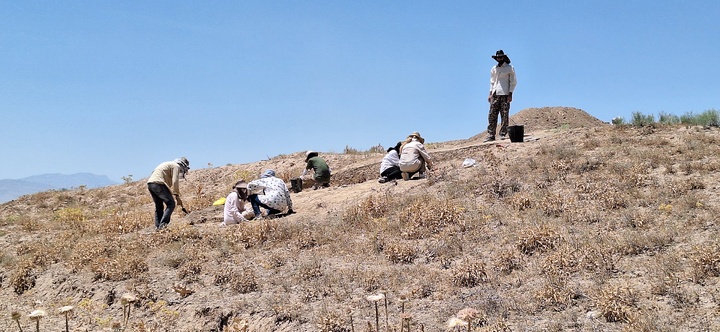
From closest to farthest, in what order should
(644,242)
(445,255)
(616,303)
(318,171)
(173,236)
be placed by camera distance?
(616,303) < (644,242) < (445,255) < (173,236) < (318,171)

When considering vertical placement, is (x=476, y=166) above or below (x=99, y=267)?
above

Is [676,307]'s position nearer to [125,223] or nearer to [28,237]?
[125,223]

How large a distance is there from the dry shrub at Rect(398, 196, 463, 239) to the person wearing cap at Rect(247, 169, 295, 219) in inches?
102

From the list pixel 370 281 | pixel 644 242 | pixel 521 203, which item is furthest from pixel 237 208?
pixel 644 242

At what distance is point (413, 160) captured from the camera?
10.8 metres

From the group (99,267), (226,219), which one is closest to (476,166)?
(226,219)

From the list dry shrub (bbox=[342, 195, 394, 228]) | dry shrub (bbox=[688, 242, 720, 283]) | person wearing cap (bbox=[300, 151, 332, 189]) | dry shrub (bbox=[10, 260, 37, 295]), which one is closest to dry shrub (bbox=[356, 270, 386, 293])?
dry shrub (bbox=[342, 195, 394, 228])

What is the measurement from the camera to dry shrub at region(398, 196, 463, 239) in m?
7.48

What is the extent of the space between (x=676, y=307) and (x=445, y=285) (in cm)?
214

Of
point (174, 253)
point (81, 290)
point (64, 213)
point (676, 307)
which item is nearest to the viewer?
point (676, 307)

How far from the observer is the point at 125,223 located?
10.1 metres

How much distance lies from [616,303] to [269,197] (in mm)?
6604

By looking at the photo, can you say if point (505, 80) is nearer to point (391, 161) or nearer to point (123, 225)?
point (391, 161)

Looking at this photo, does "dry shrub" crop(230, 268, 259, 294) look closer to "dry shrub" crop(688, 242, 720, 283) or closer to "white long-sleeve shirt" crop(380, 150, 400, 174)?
"dry shrub" crop(688, 242, 720, 283)
